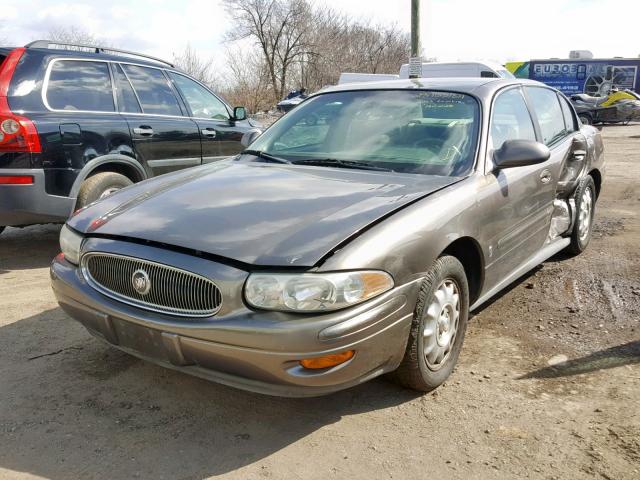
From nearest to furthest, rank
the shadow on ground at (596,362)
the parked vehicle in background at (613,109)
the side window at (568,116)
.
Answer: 1. the shadow on ground at (596,362)
2. the side window at (568,116)
3. the parked vehicle in background at (613,109)

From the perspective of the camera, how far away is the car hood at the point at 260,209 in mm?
2482

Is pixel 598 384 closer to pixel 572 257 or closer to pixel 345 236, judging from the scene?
pixel 345 236

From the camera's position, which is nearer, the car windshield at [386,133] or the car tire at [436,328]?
the car tire at [436,328]

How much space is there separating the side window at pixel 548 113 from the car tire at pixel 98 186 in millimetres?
3681

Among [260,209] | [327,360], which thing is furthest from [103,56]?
[327,360]

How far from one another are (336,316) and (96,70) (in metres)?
4.46

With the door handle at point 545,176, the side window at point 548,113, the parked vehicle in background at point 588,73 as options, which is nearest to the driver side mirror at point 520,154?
the door handle at point 545,176

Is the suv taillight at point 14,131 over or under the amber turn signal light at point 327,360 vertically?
over

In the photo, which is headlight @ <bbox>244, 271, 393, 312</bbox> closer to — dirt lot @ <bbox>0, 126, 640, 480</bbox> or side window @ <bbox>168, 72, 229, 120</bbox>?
dirt lot @ <bbox>0, 126, 640, 480</bbox>

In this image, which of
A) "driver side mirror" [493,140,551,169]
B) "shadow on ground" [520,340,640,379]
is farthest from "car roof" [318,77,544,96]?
"shadow on ground" [520,340,640,379]

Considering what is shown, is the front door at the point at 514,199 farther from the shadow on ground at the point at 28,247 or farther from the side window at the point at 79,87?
the shadow on ground at the point at 28,247

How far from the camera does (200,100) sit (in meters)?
6.74

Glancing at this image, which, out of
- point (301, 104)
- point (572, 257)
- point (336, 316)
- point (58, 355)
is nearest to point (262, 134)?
point (301, 104)

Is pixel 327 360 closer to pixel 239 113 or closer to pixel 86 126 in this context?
pixel 86 126
